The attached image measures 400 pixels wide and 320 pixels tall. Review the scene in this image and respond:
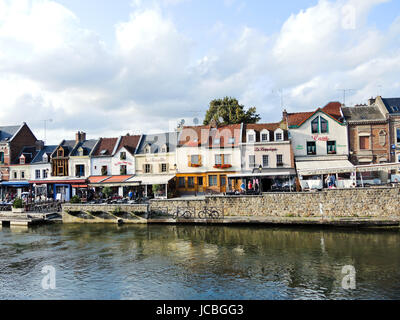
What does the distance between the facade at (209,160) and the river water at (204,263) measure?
10.1 metres

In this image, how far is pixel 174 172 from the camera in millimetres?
36000

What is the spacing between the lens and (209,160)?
34812 mm

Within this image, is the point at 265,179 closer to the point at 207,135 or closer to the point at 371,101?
the point at 207,135

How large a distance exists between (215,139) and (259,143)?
5.03 metres

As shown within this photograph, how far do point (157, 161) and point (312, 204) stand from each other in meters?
18.9

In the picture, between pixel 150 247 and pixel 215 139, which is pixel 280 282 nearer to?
pixel 150 247

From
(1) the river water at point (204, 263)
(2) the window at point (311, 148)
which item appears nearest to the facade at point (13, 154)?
(1) the river water at point (204, 263)

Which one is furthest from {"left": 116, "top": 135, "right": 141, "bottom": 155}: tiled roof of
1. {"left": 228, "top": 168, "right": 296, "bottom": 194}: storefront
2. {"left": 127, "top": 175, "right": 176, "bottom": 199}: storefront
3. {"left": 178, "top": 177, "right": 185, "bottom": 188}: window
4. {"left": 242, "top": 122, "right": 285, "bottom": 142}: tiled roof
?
{"left": 242, "top": 122, "right": 285, "bottom": 142}: tiled roof

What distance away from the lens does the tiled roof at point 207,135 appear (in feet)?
116

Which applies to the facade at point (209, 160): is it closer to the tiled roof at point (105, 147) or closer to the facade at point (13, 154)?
the tiled roof at point (105, 147)

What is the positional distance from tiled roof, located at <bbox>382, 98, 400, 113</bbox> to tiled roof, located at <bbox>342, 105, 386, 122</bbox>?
91cm

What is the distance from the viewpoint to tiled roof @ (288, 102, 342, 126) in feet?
109
